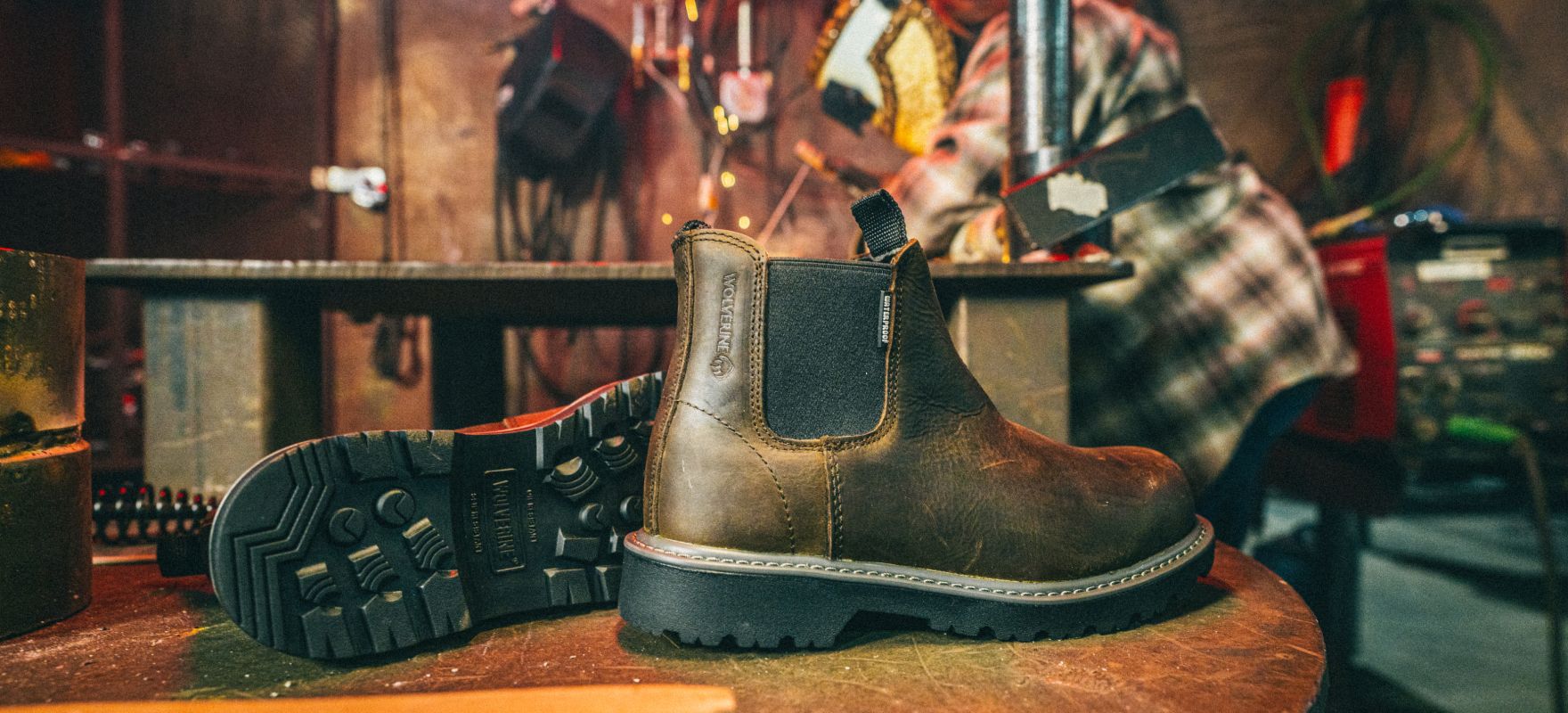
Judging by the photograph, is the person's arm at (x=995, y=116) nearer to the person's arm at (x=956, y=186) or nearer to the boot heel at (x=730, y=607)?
the person's arm at (x=956, y=186)

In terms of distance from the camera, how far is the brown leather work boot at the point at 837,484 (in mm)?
775

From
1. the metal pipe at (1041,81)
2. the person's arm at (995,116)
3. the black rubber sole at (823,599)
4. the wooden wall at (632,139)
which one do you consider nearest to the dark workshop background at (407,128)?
the wooden wall at (632,139)

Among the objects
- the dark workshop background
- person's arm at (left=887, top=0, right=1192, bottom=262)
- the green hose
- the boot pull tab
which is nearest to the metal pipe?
person's arm at (left=887, top=0, right=1192, bottom=262)

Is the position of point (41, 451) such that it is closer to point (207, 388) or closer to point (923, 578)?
point (207, 388)

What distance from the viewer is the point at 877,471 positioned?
0.80m

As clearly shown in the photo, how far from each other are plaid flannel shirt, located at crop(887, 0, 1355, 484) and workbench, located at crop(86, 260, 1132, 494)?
38 centimetres

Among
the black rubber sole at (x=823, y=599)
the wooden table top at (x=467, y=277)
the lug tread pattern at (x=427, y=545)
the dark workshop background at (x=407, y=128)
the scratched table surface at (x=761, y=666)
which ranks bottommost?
the scratched table surface at (x=761, y=666)

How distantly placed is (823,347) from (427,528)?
0.47 metres

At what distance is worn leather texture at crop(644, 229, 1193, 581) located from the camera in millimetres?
780

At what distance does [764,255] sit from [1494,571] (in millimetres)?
3874

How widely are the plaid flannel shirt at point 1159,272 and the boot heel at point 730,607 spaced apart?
0.94m

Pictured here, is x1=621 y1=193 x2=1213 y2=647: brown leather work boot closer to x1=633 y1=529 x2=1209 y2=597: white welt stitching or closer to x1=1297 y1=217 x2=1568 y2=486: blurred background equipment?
x1=633 y1=529 x2=1209 y2=597: white welt stitching

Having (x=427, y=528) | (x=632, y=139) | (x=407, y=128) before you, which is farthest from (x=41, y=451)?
(x=407, y=128)

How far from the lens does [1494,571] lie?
3.04 meters
